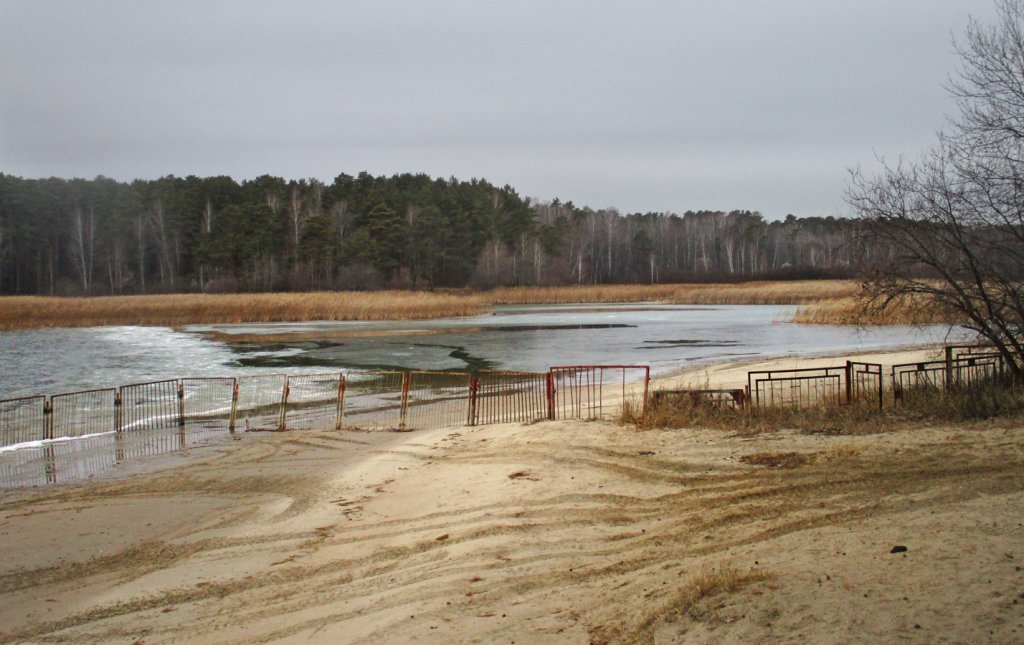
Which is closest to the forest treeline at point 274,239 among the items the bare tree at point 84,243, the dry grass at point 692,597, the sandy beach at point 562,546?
the bare tree at point 84,243

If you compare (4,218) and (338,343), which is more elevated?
(4,218)

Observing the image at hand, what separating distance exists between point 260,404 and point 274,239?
72631 mm

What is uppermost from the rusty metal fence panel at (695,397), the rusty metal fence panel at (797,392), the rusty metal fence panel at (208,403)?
the rusty metal fence panel at (695,397)

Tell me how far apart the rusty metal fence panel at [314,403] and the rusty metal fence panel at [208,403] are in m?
1.26

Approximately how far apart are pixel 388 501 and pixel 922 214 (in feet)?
32.2

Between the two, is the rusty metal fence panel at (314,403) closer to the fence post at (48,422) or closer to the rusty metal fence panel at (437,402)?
the rusty metal fence panel at (437,402)

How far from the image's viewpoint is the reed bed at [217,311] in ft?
174

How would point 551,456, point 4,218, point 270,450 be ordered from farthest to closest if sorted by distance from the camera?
point 4,218, point 270,450, point 551,456

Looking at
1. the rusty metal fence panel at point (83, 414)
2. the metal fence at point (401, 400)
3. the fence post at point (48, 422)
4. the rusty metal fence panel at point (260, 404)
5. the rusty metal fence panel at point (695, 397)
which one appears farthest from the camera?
the rusty metal fence panel at point (260, 404)

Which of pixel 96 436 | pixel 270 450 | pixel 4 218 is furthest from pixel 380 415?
pixel 4 218

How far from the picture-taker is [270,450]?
41.4 feet

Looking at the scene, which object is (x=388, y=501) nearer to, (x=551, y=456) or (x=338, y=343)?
(x=551, y=456)

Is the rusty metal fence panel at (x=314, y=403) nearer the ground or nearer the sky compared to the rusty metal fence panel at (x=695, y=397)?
nearer the ground

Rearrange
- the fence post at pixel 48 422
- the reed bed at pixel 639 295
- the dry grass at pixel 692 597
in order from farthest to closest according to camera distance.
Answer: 1. the reed bed at pixel 639 295
2. the fence post at pixel 48 422
3. the dry grass at pixel 692 597
